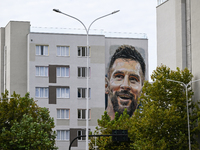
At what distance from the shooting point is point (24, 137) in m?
36.0

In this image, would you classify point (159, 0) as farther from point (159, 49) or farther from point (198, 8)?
point (198, 8)

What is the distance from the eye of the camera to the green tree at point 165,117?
35.6 meters

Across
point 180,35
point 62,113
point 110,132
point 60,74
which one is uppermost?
point 180,35

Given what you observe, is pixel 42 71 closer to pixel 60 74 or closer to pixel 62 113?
pixel 60 74

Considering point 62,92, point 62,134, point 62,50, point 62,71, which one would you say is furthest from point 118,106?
point 62,50

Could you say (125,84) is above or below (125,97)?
above

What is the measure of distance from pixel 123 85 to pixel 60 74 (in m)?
9.75

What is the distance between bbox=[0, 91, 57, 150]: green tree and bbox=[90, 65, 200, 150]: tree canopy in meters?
8.17

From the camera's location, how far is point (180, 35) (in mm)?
41344

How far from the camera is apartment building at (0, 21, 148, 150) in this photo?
184ft

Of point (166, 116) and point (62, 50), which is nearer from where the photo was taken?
point (166, 116)

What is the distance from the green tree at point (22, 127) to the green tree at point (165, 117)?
8265 mm

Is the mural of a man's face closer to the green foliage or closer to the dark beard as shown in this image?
the dark beard

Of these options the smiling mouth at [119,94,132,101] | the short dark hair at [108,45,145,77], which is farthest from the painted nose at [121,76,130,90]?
the short dark hair at [108,45,145,77]
